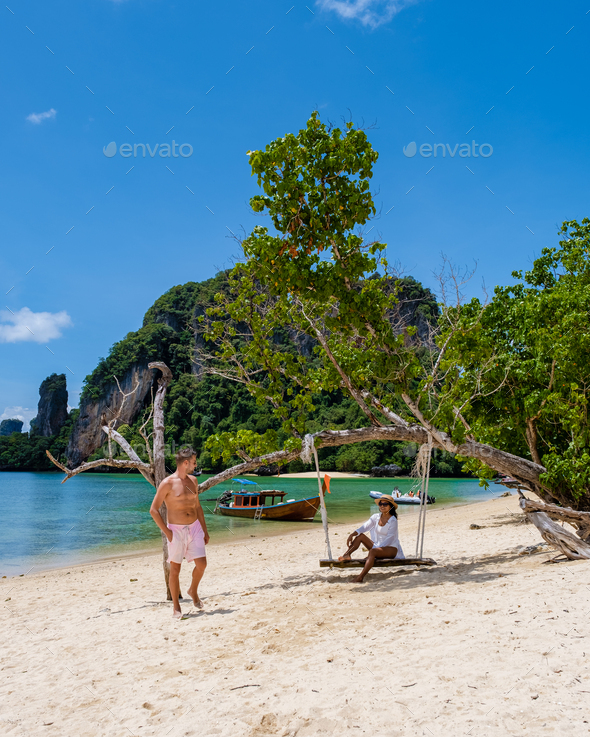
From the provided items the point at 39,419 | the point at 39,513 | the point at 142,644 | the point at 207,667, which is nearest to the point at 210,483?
the point at 142,644

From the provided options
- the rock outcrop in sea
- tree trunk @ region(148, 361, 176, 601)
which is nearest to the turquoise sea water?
tree trunk @ region(148, 361, 176, 601)

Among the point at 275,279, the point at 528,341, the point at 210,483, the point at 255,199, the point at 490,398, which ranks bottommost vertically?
the point at 210,483

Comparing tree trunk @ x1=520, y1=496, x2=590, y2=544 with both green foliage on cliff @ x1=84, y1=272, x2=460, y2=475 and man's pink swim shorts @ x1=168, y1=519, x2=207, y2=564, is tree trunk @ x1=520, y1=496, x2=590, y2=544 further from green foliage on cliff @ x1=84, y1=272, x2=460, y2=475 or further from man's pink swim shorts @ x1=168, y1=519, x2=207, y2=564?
green foliage on cliff @ x1=84, y1=272, x2=460, y2=475

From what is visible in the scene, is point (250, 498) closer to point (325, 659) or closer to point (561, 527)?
point (561, 527)

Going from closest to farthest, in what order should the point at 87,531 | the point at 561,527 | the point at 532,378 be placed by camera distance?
the point at 561,527 → the point at 532,378 → the point at 87,531

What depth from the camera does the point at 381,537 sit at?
680 centimetres

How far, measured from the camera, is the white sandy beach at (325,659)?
286cm

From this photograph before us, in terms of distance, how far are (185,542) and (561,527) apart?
16.1 ft

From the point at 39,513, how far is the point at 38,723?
31.0 meters

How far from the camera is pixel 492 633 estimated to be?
12.8 feet

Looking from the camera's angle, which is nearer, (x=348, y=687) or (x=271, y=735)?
(x=271, y=735)

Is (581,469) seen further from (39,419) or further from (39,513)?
(39,419)

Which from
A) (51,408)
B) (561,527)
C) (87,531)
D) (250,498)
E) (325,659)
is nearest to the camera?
(325,659)

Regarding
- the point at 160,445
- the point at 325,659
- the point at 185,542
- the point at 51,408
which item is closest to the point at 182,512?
the point at 185,542
